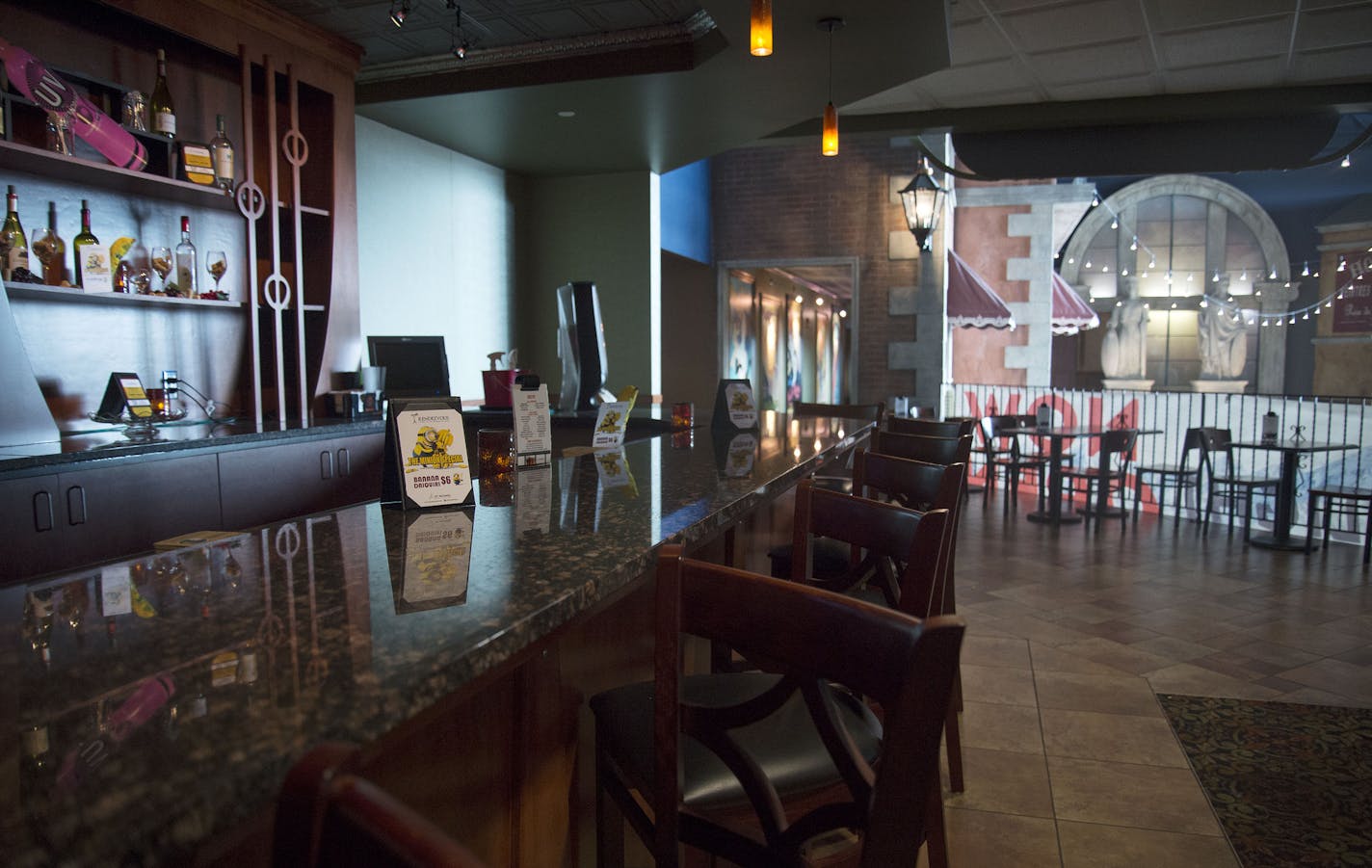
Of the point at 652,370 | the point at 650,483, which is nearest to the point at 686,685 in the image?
the point at 650,483

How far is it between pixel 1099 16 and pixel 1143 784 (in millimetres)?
4069

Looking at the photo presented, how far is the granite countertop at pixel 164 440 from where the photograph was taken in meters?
2.63

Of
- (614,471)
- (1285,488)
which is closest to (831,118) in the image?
(614,471)

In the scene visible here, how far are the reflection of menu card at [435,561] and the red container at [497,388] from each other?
2676 mm

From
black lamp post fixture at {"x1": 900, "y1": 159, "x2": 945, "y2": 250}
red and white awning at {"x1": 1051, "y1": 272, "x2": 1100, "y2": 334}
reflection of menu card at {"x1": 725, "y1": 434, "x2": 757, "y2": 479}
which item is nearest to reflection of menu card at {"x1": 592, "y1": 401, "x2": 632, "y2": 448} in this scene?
reflection of menu card at {"x1": 725, "y1": 434, "x2": 757, "y2": 479}

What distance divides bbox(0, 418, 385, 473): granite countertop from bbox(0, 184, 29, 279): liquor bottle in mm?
667

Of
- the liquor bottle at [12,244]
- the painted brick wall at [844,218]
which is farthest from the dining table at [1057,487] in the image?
the liquor bottle at [12,244]

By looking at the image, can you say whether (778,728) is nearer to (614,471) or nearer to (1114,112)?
(614,471)

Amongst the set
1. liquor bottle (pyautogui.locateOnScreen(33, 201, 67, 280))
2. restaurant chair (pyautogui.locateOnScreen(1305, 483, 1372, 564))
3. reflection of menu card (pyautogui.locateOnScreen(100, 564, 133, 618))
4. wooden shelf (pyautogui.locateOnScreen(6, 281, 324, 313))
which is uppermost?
liquor bottle (pyautogui.locateOnScreen(33, 201, 67, 280))

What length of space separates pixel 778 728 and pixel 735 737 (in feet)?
0.23

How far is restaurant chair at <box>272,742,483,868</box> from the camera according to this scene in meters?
0.44

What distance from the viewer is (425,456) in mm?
1536

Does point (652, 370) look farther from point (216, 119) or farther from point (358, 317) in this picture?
point (216, 119)

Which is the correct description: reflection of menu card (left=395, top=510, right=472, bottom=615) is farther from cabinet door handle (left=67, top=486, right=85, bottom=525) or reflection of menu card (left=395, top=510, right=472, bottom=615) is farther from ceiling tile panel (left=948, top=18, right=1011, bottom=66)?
ceiling tile panel (left=948, top=18, right=1011, bottom=66)
